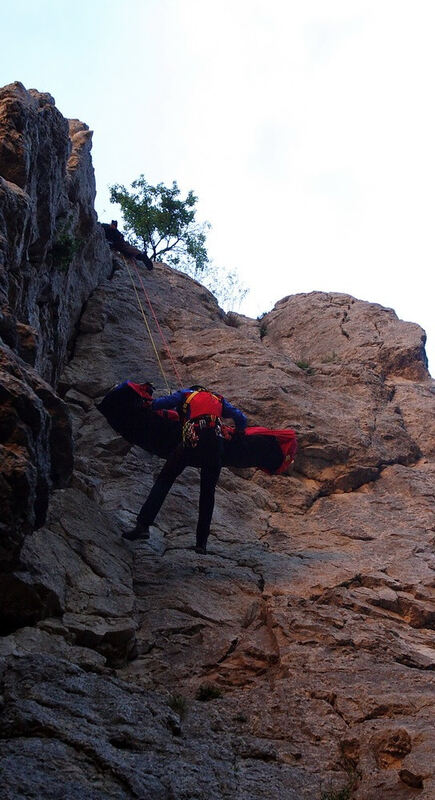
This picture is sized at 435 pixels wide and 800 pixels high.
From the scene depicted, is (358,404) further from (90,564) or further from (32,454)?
(32,454)

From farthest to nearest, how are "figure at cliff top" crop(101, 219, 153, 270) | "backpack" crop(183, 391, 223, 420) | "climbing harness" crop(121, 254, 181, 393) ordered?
"figure at cliff top" crop(101, 219, 153, 270) → "climbing harness" crop(121, 254, 181, 393) → "backpack" crop(183, 391, 223, 420)

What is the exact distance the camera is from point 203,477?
8.83m

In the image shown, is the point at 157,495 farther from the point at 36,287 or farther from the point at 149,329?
the point at 149,329

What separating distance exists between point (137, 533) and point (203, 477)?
1063 mm

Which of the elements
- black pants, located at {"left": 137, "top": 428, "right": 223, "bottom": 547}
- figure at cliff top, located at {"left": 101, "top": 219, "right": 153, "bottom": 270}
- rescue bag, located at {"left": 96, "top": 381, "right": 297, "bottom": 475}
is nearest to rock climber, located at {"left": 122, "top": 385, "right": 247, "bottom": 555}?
black pants, located at {"left": 137, "top": 428, "right": 223, "bottom": 547}

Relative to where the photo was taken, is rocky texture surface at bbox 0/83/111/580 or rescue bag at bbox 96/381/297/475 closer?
rocky texture surface at bbox 0/83/111/580

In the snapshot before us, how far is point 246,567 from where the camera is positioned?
8344mm

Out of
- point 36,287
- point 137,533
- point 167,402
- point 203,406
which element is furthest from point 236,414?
point 36,287

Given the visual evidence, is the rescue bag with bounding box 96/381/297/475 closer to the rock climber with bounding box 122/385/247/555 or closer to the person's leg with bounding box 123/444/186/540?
the rock climber with bounding box 122/385/247/555

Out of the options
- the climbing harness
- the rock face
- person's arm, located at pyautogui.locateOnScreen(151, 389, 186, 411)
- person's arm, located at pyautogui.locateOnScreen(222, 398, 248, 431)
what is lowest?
the rock face

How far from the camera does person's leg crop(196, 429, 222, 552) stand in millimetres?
8570

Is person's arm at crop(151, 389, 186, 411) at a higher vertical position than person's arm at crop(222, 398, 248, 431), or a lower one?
lower

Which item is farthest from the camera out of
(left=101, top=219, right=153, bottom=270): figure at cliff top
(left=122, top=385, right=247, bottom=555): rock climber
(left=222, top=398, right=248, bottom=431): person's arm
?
(left=101, top=219, right=153, bottom=270): figure at cliff top

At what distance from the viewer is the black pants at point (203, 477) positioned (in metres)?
8.55
